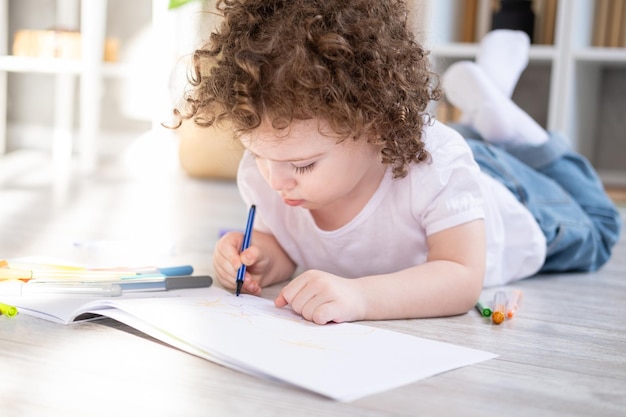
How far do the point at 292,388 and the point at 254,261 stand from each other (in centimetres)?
39

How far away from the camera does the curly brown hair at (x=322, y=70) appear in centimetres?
88

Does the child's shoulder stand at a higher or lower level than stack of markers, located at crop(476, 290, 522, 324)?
higher

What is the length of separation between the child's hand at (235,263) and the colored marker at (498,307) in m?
0.29

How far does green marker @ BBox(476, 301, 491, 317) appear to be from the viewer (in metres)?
1.01

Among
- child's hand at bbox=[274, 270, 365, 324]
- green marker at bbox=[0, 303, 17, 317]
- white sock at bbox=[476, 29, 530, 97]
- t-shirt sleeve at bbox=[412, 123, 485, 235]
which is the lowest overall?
green marker at bbox=[0, 303, 17, 317]

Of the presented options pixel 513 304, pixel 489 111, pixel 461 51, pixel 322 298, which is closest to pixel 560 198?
pixel 489 111

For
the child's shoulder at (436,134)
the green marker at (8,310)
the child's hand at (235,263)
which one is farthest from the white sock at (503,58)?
the green marker at (8,310)

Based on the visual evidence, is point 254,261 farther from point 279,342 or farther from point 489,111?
point 489,111

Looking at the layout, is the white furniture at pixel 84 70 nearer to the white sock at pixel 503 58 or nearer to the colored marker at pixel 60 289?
the white sock at pixel 503 58

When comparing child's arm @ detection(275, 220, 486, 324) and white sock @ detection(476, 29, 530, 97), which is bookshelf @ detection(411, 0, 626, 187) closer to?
white sock @ detection(476, 29, 530, 97)

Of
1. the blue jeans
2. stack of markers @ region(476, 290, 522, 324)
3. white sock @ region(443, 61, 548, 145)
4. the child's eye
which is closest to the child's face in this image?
the child's eye

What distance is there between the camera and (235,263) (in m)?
1.05

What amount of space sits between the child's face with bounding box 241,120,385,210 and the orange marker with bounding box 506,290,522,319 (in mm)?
246

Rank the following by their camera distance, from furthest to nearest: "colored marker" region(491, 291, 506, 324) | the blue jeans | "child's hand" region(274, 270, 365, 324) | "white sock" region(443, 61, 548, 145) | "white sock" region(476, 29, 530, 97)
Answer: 1. "white sock" region(476, 29, 530, 97)
2. "white sock" region(443, 61, 548, 145)
3. the blue jeans
4. "colored marker" region(491, 291, 506, 324)
5. "child's hand" region(274, 270, 365, 324)
